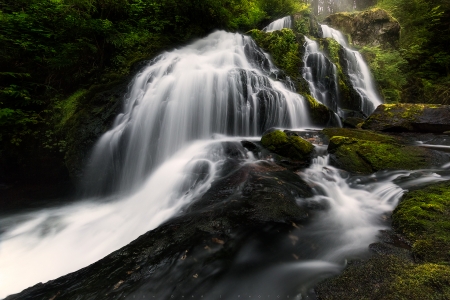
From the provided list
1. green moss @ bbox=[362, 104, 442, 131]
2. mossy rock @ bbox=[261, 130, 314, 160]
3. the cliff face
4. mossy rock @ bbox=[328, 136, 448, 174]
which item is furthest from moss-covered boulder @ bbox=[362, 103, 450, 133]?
the cliff face

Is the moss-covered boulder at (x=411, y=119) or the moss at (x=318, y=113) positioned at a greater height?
the moss at (x=318, y=113)

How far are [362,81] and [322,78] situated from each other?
2.87 meters

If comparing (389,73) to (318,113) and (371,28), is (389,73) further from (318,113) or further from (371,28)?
(318,113)

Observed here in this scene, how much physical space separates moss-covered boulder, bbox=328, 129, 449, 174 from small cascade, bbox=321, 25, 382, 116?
5000 millimetres

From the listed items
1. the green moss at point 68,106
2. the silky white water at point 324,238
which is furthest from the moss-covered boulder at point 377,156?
the green moss at point 68,106

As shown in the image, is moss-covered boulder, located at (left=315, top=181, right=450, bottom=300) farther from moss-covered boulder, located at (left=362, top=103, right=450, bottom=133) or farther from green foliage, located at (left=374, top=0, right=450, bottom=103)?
green foliage, located at (left=374, top=0, right=450, bottom=103)

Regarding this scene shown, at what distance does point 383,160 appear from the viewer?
4504 mm

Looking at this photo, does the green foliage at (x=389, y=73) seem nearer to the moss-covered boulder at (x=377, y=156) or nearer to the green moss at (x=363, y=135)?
the green moss at (x=363, y=135)

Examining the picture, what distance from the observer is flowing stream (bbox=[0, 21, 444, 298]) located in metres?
2.99

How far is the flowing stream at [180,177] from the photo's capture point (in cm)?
299

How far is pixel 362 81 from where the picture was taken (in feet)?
34.4

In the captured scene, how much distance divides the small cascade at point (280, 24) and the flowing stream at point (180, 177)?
4.53m

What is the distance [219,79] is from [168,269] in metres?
6.15

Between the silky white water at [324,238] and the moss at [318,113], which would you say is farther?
the moss at [318,113]
